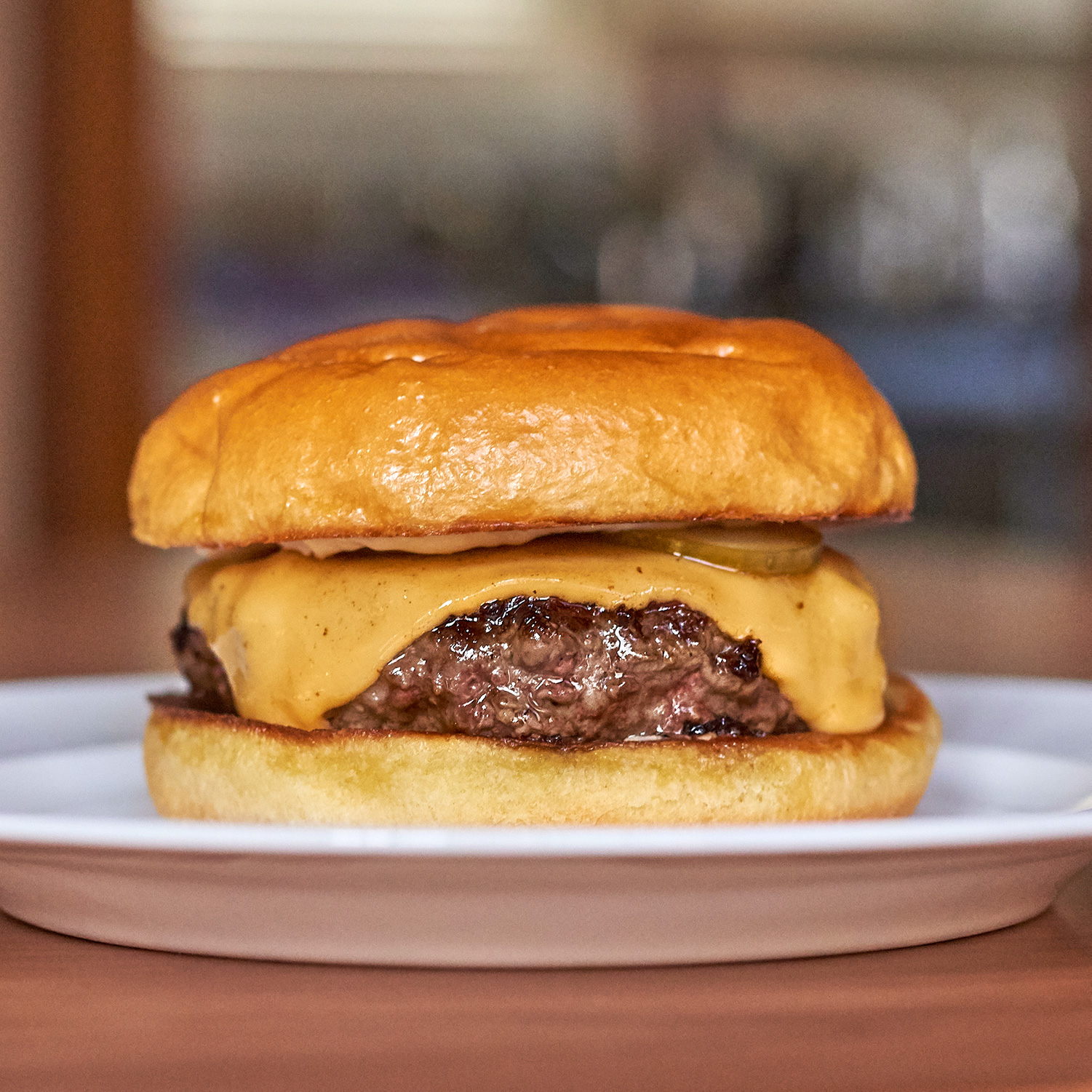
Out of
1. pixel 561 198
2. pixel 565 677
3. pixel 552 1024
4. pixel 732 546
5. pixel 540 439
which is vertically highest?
pixel 561 198

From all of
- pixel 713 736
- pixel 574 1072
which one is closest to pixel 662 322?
pixel 713 736

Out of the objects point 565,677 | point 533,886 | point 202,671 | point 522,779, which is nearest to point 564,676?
point 565,677

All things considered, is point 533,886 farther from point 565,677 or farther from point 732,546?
point 732,546

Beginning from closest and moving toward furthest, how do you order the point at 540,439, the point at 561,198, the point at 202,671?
the point at 540,439 < the point at 202,671 < the point at 561,198

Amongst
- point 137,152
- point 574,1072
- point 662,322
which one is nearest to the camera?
point 574,1072

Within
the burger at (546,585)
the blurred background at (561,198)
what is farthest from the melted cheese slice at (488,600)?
the blurred background at (561,198)

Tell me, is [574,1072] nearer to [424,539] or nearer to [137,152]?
[424,539]
